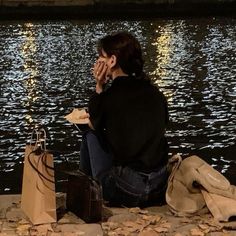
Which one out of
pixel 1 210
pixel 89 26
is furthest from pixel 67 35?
pixel 1 210

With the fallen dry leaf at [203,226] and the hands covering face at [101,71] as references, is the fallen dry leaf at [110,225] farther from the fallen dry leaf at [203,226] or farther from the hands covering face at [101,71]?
the hands covering face at [101,71]

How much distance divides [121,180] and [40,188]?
70 centimetres

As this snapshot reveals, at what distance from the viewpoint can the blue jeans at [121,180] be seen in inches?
204

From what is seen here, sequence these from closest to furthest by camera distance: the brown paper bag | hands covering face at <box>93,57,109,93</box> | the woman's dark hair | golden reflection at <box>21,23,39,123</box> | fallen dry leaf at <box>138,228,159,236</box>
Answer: fallen dry leaf at <box>138,228,159,236</box>, the brown paper bag, the woman's dark hair, hands covering face at <box>93,57,109,93</box>, golden reflection at <box>21,23,39,123</box>

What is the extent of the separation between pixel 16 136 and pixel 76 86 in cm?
476

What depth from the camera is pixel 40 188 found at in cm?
488

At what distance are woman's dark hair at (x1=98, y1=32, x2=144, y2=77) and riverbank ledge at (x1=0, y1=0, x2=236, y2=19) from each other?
30301 mm

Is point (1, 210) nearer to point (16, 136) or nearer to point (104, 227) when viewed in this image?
point (104, 227)

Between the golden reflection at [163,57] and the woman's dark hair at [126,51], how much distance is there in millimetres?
9201

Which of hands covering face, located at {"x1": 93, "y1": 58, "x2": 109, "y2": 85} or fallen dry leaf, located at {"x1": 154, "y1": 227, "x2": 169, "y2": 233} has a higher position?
hands covering face, located at {"x1": 93, "y1": 58, "x2": 109, "y2": 85}

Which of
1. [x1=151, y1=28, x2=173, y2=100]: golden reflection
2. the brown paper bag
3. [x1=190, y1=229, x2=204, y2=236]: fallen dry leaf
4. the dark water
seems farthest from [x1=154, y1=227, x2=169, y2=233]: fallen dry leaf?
[x1=151, y1=28, x2=173, y2=100]: golden reflection

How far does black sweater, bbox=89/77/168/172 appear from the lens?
5.07 metres

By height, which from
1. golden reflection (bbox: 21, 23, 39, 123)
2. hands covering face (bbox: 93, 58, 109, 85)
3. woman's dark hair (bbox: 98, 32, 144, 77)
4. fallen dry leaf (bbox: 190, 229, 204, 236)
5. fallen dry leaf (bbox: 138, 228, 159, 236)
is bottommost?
golden reflection (bbox: 21, 23, 39, 123)

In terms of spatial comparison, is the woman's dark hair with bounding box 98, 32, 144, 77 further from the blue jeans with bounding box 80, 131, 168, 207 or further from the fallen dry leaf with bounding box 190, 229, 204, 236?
the fallen dry leaf with bounding box 190, 229, 204, 236
